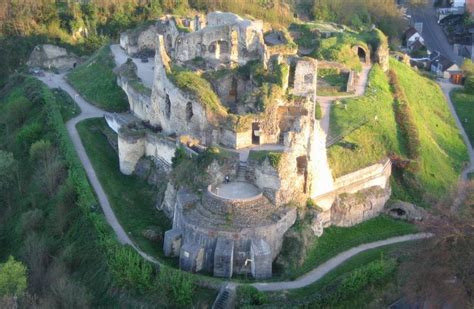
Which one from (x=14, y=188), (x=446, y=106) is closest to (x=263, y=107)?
(x=14, y=188)

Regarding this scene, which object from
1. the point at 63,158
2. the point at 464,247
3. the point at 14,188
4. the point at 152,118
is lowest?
the point at 14,188

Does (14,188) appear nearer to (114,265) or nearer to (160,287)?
(114,265)

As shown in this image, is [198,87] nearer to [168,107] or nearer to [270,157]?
[168,107]

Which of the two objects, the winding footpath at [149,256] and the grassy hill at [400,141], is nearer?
the winding footpath at [149,256]

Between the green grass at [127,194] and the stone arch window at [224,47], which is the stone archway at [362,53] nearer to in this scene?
the stone arch window at [224,47]

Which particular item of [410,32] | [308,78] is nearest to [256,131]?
[308,78]

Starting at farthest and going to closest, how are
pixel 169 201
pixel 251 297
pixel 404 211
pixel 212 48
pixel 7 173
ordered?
1. pixel 212 48
2. pixel 7 173
3. pixel 404 211
4. pixel 169 201
5. pixel 251 297

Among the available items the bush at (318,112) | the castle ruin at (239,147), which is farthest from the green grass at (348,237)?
the bush at (318,112)
